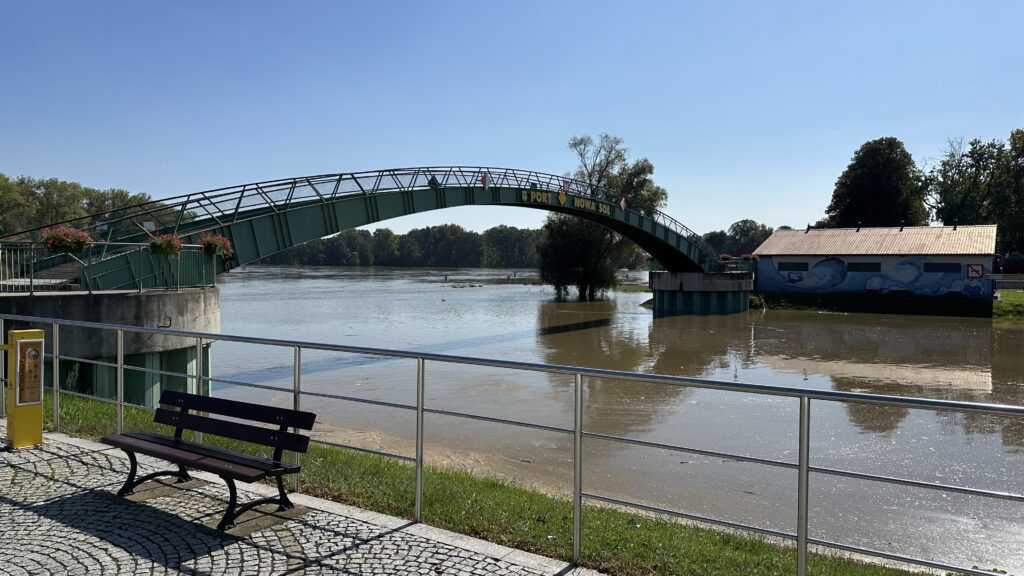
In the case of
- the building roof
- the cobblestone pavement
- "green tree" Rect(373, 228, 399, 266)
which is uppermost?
"green tree" Rect(373, 228, 399, 266)

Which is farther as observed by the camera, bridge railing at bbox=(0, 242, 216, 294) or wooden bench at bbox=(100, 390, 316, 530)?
bridge railing at bbox=(0, 242, 216, 294)

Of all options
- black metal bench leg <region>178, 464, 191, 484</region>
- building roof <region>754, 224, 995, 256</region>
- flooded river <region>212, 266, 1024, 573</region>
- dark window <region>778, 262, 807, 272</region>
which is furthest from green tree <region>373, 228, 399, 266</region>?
black metal bench leg <region>178, 464, 191, 484</region>

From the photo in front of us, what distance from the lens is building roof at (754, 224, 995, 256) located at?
4547 centimetres

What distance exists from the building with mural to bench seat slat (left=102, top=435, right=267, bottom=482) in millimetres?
48766

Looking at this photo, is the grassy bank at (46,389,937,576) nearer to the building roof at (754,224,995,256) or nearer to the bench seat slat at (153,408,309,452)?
the bench seat slat at (153,408,309,452)

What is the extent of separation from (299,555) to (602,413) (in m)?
10.8

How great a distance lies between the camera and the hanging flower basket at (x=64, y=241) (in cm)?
1383

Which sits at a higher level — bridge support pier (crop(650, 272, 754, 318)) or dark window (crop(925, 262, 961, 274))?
dark window (crop(925, 262, 961, 274))

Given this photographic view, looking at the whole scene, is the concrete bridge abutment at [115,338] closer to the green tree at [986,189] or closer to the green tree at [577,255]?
the green tree at [577,255]

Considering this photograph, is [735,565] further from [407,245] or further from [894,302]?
[407,245]

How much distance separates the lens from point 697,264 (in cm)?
4859

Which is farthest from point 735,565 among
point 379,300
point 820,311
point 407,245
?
point 407,245

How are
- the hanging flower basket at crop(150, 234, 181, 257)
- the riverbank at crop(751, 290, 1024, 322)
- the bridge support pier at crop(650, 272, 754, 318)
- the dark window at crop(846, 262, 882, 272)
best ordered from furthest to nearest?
the bridge support pier at crop(650, 272, 754, 318), the dark window at crop(846, 262, 882, 272), the riverbank at crop(751, 290, 1024, 322), the hanging flower basket at crop(150, 234, 181, 257)

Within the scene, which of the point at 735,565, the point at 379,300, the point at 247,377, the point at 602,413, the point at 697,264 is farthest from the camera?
the point at 379,300
